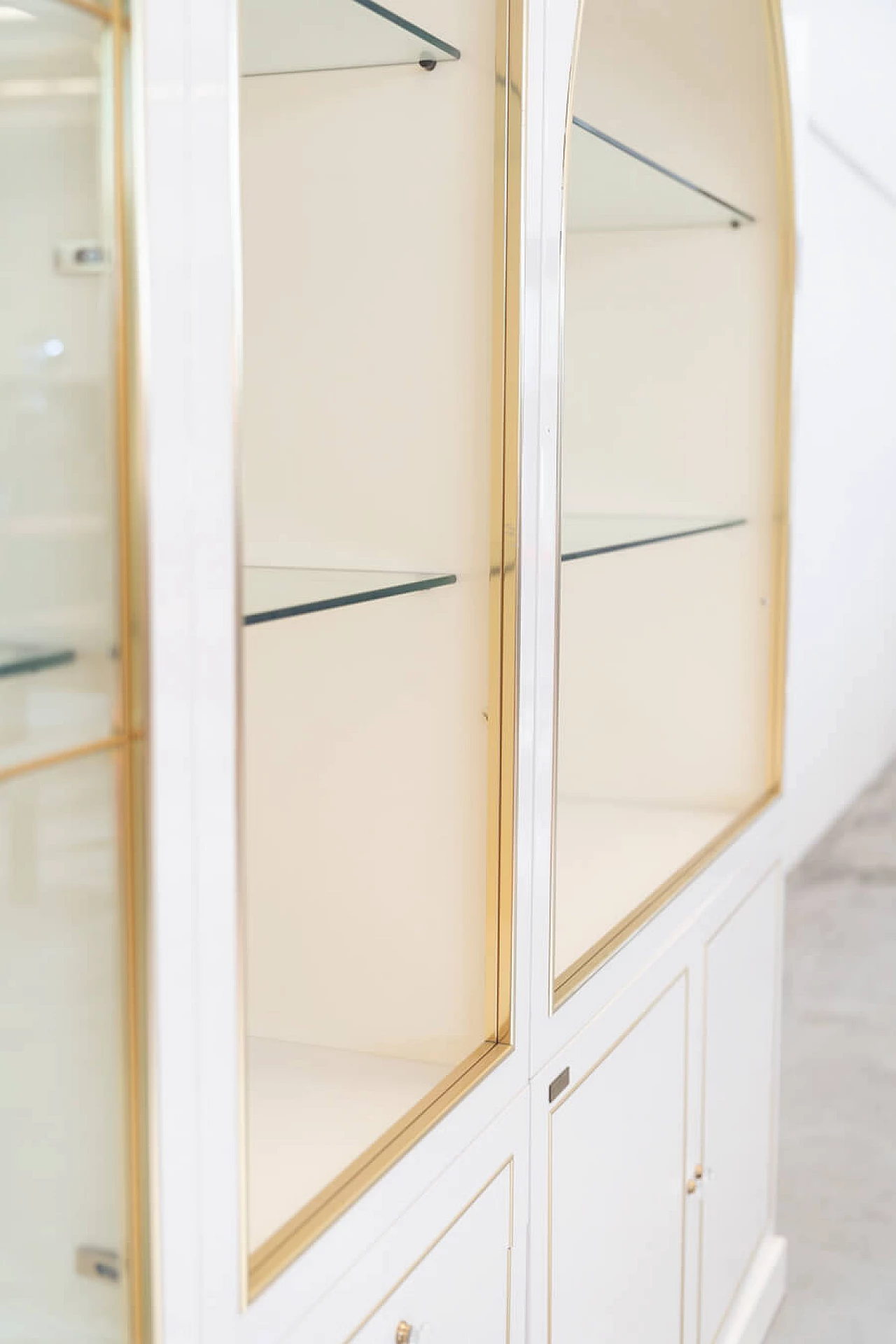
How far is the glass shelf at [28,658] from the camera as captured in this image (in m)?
0.69

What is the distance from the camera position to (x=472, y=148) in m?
1.23

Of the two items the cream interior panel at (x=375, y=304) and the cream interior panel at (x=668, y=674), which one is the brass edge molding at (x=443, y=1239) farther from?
the cream interior panel at (x=668, y=674)

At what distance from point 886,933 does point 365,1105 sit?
3.80m

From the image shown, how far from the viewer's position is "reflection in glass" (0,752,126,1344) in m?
0.71

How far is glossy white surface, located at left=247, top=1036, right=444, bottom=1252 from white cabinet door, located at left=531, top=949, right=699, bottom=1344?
8.2 inches

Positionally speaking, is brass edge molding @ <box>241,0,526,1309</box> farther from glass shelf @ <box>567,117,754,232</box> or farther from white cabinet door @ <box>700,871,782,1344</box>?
white cabinet door @ <box>700,871,782,1344</box>

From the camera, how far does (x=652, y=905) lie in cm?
175

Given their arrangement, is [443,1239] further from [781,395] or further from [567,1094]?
[781,395]

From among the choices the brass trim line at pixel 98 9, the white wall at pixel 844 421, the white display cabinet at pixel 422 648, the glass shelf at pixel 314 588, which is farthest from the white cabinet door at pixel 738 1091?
the white wall at pixel 844 421

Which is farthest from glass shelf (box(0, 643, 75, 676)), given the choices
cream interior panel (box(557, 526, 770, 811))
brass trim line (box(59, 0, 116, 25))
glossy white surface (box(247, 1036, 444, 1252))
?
cream interior panel (box(557, 526, 770, 811))

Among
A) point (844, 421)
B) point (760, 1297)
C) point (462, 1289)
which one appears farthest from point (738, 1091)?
point (844, 421)

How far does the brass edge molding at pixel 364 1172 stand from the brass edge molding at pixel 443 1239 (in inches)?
3.9

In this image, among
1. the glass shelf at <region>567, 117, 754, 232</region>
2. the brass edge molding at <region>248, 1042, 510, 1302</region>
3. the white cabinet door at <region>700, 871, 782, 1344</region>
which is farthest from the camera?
the white cabinet door at <region>700, 871, 782, 1344</region>

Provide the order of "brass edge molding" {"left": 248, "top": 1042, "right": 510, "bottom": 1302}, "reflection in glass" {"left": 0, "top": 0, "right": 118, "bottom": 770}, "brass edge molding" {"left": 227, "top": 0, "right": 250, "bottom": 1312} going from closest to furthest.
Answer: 1. "reflection in glass" {"left": 0, "top": 0, "right": 118, "bottom": 770}
2. "brass edge molding" {"left": 227, "top": 0, "right": 250, "bottom": 1312}
3. "brass edge molding" {"left": 248, "top": 1042, "right": 510, "bottom": 1302}
